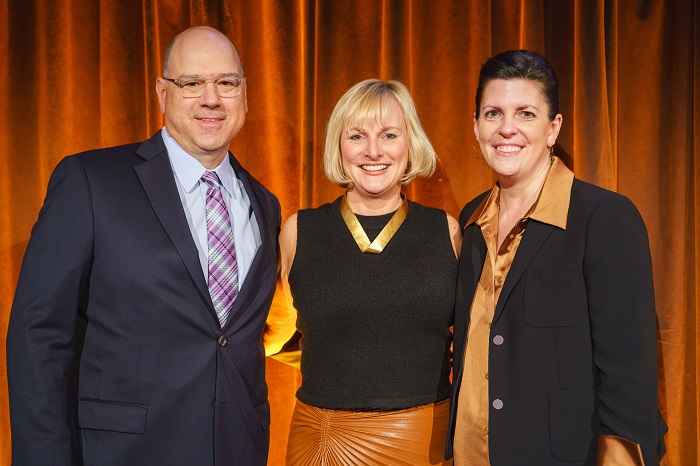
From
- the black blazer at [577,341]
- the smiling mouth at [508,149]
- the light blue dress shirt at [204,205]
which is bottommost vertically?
the black blazer at [577,341]

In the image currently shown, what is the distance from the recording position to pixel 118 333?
69.4 inches

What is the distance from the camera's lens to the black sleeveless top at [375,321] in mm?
2133

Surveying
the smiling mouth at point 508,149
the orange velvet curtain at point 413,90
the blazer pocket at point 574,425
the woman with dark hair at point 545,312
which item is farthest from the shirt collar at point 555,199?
the orange velvet curtain at point 413,90

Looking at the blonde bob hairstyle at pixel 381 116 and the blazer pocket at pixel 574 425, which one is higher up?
the blonde bob hairstyle at pixel 381 116

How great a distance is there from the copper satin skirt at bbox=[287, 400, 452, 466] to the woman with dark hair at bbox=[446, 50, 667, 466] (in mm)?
186

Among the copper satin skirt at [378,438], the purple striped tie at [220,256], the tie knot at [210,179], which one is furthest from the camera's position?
the copper satin skirt at [378,438]

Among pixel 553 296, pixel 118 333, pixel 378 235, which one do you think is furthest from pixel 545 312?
pixel 118 333

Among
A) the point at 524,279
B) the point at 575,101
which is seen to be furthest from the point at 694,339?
the point at 524,279

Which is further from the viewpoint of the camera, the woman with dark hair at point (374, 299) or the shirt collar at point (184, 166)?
the woman with dark hair at point (374, 299)

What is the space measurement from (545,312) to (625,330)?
7.6 inches

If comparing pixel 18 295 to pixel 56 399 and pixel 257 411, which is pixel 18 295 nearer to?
pixel 56 399

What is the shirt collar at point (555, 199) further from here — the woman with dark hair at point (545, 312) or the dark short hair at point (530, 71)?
the dark short hair at point (530, 71)

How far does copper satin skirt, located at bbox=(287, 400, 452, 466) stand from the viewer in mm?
2109

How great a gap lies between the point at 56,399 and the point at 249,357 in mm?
512
